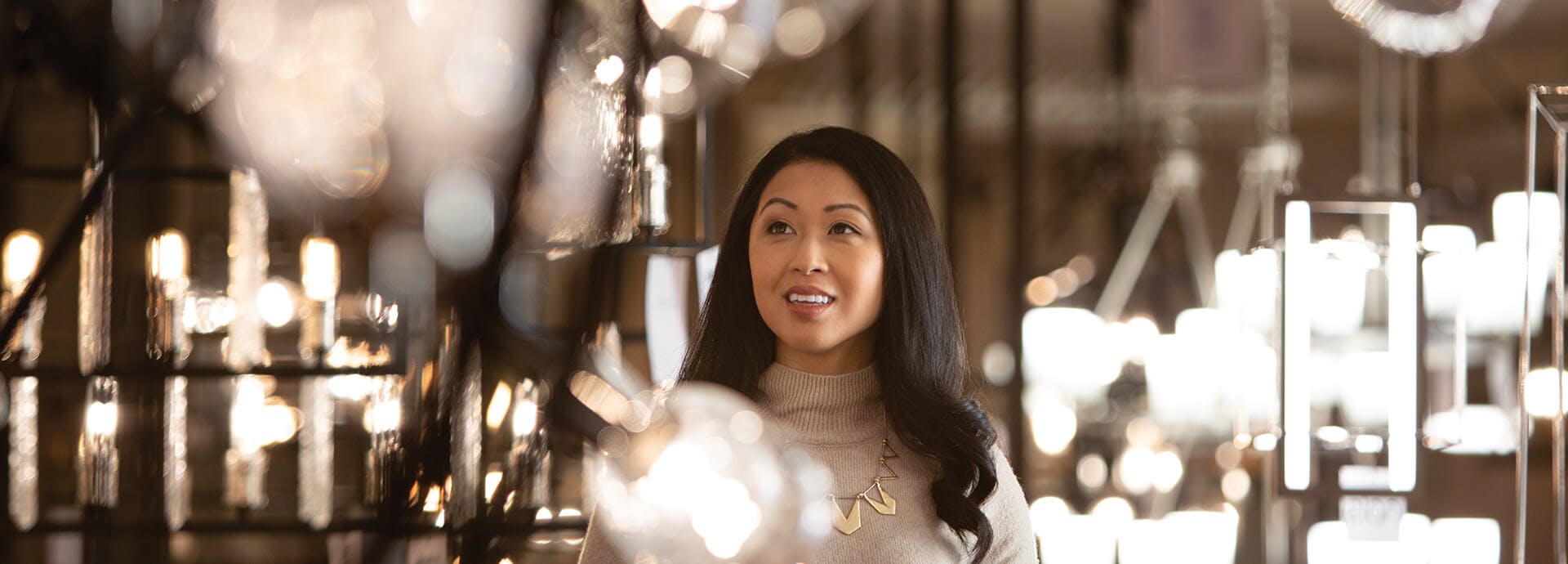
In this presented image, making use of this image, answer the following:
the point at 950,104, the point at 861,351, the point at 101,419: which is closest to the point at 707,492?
the point at 861,351

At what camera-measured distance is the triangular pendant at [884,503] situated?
5.29 ft

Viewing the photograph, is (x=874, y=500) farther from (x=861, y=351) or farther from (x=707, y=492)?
(x=707, y=492)

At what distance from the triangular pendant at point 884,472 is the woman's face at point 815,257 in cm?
13

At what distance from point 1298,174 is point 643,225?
34.7 ft

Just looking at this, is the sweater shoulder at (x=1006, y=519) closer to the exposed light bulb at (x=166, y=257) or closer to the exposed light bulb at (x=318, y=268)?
the exposed light bulb at (x=166, y=257)

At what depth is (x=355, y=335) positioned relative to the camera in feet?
14.0

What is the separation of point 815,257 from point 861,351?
0.18 meters

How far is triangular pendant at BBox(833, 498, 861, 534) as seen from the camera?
1587mm

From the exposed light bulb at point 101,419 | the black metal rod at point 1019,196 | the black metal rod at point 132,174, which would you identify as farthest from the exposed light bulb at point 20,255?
the black metal rod at point 1019,196

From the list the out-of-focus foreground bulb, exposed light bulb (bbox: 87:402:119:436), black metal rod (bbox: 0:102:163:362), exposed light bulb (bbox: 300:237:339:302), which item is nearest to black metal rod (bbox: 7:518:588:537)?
exposed light bulb (bbox: 87:402:119:436)

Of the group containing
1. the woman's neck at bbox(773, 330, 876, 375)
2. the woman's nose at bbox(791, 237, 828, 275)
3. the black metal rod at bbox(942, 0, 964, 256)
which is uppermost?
the black metal rod at bbox(942, 0, 964, 256)

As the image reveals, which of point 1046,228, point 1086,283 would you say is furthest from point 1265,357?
point 1046,228

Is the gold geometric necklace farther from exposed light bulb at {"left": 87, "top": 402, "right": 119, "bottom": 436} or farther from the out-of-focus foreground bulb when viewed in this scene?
exposed light bulb at {"left": 87, "top": 402, "right": 119, "bottom": 436}

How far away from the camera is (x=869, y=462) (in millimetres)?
1641
